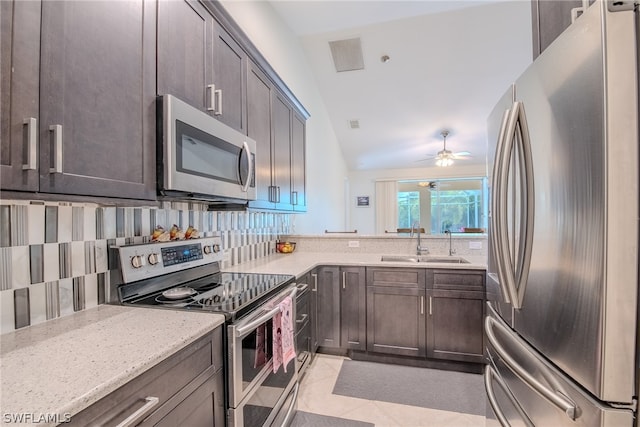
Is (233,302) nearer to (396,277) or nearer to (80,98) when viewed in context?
(80,98)

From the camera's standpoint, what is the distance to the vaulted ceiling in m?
3.17

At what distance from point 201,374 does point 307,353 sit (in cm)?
136

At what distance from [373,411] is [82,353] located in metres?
1.72

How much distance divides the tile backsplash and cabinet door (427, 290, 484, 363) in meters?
2.13

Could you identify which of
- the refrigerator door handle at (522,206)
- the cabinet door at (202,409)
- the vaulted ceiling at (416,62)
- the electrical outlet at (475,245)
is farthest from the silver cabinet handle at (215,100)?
the electrical outlet at (475,245)

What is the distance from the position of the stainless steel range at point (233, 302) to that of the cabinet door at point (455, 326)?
4.13ft

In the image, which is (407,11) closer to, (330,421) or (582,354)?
(582,354)

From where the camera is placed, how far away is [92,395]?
0.61 metres

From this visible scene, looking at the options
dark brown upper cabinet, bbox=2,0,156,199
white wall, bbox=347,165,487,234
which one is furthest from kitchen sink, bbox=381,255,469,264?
white wall, bbox=347,165,487,234

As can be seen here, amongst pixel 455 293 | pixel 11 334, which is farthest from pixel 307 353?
pixel 11 334

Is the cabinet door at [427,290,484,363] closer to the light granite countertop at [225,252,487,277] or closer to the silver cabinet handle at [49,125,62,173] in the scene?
the light granite countertop at [225,252,487,277]

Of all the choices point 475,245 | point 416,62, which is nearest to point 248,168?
point 475,245

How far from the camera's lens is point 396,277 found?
8.00 feet

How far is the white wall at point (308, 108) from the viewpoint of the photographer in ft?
8.62
